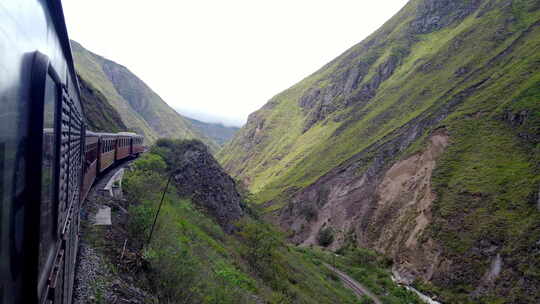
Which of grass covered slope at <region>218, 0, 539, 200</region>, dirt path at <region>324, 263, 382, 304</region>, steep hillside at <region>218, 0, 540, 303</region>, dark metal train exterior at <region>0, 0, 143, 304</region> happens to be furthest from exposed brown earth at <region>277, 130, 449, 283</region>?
dark metal train exterior at <region>0, 0, 143, 304</region>

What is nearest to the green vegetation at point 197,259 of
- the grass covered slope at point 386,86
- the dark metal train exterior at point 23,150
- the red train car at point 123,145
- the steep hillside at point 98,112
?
the red train car at point 123,145

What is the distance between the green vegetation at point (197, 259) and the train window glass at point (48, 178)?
20.6ft

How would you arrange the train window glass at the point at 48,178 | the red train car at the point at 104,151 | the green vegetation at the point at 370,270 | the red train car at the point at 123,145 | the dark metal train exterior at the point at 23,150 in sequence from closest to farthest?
the dark metal train exterior at the point at 23,150 < the train window glass at the point at 48,178 < the red train car at the point at 104,151 < the red train car at the point at 123,145 < the green vegetation at the point at 370,270

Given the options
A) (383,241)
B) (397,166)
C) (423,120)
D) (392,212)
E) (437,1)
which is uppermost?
(437,1)

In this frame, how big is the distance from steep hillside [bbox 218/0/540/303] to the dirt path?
7.16 meters

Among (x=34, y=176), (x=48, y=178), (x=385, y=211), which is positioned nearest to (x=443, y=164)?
(x=385, y=211)

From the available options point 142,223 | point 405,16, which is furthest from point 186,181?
point 405,16

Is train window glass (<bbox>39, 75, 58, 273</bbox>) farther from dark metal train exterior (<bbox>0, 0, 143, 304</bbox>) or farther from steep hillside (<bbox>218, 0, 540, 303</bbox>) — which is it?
steep hillside (<bbox>218, 0, 540, 303</bbox>)

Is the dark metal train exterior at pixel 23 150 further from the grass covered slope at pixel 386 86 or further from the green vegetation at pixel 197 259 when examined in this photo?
the grass covered slope at pixel 386 86

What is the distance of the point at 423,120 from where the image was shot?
184 feet

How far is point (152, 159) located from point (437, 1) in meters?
113

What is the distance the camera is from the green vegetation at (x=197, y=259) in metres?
8.96

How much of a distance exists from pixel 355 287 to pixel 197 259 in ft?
80.3

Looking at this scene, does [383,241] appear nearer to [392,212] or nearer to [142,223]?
[392,212]
